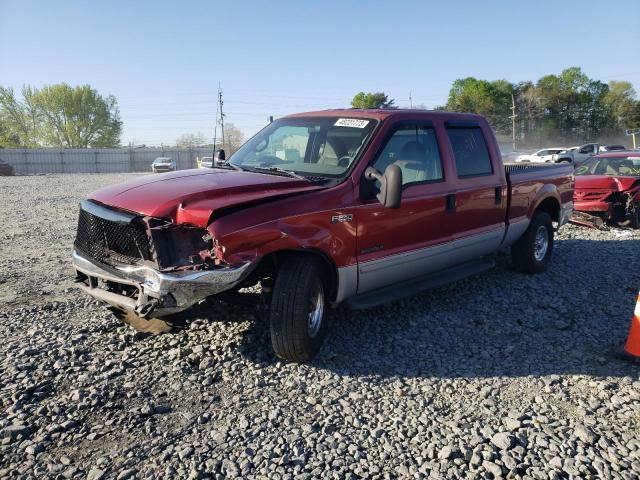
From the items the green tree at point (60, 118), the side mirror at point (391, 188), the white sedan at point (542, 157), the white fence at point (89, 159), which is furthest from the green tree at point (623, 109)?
the side mirror at point (391, 188)

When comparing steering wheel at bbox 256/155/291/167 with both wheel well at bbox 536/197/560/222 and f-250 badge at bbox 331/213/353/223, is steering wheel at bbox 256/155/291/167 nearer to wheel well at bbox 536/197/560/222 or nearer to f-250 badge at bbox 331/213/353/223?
f-250 badge at bbox 331/213/353/223

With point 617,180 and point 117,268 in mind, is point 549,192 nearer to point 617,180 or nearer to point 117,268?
point 617,180

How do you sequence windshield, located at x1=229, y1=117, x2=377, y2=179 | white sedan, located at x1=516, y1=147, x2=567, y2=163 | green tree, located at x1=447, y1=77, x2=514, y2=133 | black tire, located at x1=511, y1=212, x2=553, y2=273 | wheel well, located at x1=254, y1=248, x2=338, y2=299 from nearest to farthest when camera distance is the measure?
wheel well, located at x1=254, y1=248, x2=338, y2=299 → windshield, located at x1=229, y1=117, x2=377, y2=179 → black tire, located at x1=511, y1=212, x2=553, y2=273 → white sedan, located at x1=516, y1=147, x2=567, y2=163 → green tree, located at x1=447, y1=77, x2=514, y2=133

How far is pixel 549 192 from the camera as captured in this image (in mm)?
7191

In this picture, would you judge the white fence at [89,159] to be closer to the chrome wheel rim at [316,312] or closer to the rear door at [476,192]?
the rear door at [476,192]

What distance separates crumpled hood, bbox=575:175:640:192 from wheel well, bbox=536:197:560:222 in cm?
376

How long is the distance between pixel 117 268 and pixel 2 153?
54.7m

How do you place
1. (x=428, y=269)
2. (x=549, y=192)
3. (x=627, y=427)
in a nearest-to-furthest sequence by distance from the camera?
(x=627, y=427) < (x=428, y=269) < (x=549, y=192)

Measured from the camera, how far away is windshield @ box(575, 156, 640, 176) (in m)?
11.2

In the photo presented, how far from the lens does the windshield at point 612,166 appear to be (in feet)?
36.7

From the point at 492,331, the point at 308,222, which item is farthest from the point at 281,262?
the point at 492,331

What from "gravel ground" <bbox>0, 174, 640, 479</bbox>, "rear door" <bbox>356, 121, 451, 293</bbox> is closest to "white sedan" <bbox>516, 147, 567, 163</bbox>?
"gravel ground" <bbox>0, 174, 640, 479</bbox>

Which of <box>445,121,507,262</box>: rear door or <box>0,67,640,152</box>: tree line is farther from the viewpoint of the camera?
<box>0,67,640,152</box>: tree line

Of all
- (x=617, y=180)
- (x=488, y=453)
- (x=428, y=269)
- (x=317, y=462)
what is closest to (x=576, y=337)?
(x=428, y=269)
